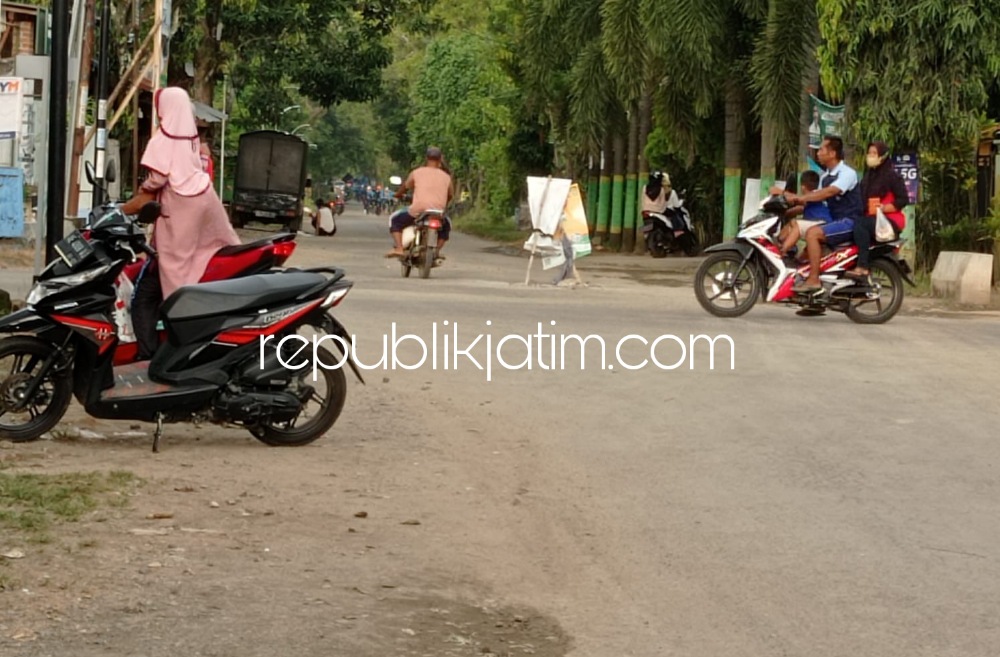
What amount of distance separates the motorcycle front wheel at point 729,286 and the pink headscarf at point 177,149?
8412 millimetres

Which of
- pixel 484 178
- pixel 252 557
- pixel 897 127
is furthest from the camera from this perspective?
pixel 484 178

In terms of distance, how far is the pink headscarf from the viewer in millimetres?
10438

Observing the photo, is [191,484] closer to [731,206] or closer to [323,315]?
[323,315]

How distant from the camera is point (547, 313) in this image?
18.3m

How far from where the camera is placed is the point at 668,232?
123 feet

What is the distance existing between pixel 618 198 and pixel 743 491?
33.8m

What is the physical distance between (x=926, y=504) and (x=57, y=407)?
4.35 m

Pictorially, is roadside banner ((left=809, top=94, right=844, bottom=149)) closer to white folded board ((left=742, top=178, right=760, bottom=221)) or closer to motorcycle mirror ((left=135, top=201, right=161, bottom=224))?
white folded board ((left=742, top=178, right=760, bottom=221))

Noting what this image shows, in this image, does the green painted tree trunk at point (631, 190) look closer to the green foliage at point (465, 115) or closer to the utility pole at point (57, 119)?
the green foliage at point (465, 115)

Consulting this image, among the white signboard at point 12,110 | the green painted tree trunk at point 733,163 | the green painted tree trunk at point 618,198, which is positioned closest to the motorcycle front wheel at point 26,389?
the white signboard at point 12,110

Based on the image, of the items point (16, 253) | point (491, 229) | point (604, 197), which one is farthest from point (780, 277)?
point (491, 229)

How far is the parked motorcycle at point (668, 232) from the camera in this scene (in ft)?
123

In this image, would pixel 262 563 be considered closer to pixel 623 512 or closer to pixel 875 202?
pixel 623 512

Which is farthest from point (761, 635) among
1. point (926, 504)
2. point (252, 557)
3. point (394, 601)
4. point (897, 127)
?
point (897, 127)
